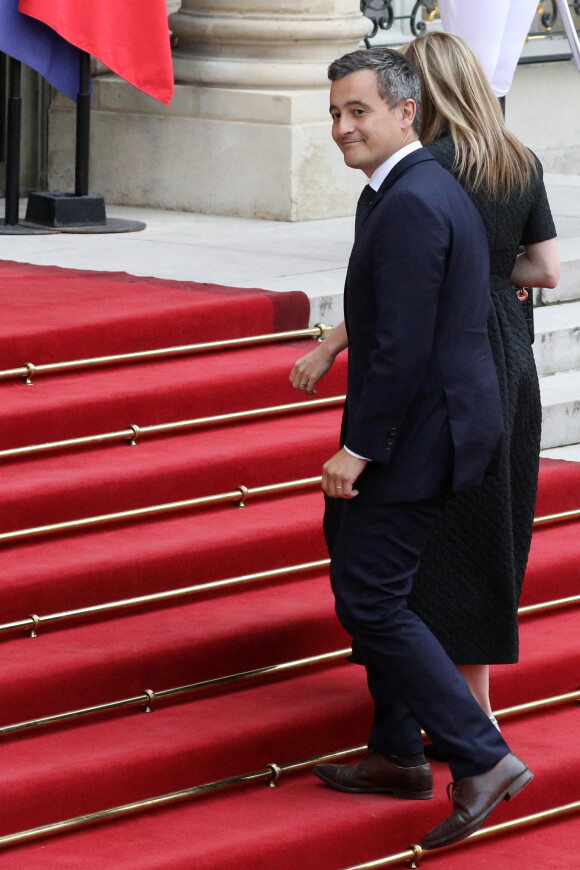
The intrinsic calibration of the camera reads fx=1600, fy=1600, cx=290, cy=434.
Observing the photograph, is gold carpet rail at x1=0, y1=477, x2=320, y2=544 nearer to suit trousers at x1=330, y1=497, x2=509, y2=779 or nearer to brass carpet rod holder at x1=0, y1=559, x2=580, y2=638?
brass carpet rod holder at x1=0, y1=559, x2=580, y2=638

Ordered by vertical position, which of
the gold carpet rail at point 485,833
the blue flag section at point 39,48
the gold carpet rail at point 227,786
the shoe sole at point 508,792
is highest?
the blue flag section at point 39,48

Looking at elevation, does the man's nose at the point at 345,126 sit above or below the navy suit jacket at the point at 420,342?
above

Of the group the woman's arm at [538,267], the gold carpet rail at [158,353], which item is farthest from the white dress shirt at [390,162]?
the gold carpet rail at [158,353]

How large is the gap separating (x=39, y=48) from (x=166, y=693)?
4.13m

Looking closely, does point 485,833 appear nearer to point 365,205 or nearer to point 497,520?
point 497,520

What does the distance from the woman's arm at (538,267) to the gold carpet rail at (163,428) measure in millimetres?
1526

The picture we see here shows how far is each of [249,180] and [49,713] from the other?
14.4ft

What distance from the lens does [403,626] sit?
10.7ft

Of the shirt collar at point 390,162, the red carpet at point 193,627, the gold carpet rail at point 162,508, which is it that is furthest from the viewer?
the gold carpet rail at point 162,508

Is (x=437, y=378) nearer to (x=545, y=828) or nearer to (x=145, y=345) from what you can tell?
(x=545, y=828)

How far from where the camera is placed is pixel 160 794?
3.61 m

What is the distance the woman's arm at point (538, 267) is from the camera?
3.63m

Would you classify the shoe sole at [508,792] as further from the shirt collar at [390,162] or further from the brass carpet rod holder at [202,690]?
the shirt collar at [390,162]

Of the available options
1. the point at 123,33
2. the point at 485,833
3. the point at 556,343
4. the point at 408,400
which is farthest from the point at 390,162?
the point at 123,33
